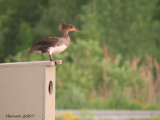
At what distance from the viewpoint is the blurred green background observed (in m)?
12.8

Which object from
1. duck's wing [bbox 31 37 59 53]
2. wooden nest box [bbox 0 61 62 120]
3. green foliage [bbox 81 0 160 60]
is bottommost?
wooden nest box [bbox 0 61 62 120]

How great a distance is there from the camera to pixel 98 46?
1483 cm

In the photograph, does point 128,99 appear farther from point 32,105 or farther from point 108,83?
point 32,105

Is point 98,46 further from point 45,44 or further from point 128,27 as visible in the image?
point 45,44

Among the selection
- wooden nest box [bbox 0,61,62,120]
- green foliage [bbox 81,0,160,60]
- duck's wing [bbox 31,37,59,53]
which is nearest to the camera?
wooden nest box [bbox 0,61,62,120]

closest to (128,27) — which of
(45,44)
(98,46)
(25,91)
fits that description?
(98,46)

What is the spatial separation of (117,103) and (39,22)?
9.45 meters

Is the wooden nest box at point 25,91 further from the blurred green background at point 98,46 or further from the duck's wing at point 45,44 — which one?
the blurred green background at point 98,46

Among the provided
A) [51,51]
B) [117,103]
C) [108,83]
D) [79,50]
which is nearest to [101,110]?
[117,103]

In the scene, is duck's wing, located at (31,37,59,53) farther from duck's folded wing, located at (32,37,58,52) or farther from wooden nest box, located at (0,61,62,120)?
wooden nest box, located at (0,61,62,120)

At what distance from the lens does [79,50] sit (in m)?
14.1

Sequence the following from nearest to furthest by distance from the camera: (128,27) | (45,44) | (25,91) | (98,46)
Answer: (25,91) → (45,44) → (98,46) → (128,27)

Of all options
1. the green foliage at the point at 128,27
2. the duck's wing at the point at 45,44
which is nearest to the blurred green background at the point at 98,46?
the green foliage at the point at 128,27

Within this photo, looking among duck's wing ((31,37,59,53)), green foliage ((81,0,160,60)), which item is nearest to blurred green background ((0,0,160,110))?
green foliage ((81,0,160,60))
